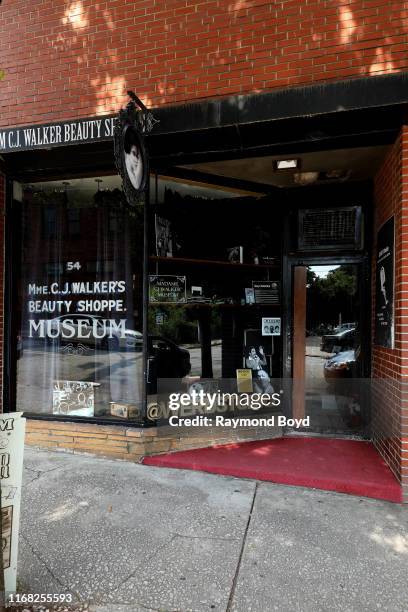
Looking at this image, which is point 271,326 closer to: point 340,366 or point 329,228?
point 340,366

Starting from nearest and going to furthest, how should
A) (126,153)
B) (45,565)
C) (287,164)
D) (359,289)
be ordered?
(45,565)
(126,153)
(287,164)
(359,289)

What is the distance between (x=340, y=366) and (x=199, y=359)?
189 centimetres

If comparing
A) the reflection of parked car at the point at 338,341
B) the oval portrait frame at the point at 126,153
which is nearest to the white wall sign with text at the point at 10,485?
the oval portrait frame at the point at 126,153

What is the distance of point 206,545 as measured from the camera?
3.06 m

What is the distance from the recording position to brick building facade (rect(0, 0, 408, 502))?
3.84 meters

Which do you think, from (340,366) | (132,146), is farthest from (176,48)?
(340,366)

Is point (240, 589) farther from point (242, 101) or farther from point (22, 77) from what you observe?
point (22, 77)

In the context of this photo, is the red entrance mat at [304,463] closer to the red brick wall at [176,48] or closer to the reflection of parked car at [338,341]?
the reflection of parked car at [338,341]

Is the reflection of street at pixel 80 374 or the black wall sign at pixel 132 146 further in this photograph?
the reflection of street at pixel 80 374

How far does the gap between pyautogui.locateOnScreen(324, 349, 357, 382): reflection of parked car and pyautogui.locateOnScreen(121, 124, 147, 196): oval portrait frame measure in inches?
131

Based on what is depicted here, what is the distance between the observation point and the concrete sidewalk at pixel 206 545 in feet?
8.32

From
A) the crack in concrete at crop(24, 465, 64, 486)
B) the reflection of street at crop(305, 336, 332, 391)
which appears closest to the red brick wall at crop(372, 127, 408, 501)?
the reflection of street at crop(305, 336, 332, 391)

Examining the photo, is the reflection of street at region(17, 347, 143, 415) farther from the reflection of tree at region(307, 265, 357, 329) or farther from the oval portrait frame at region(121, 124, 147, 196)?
the reflection of tree at region(307, 265, 357, 329)

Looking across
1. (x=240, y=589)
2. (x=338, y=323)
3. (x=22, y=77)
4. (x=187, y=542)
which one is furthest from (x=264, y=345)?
(x=22, y=77)
